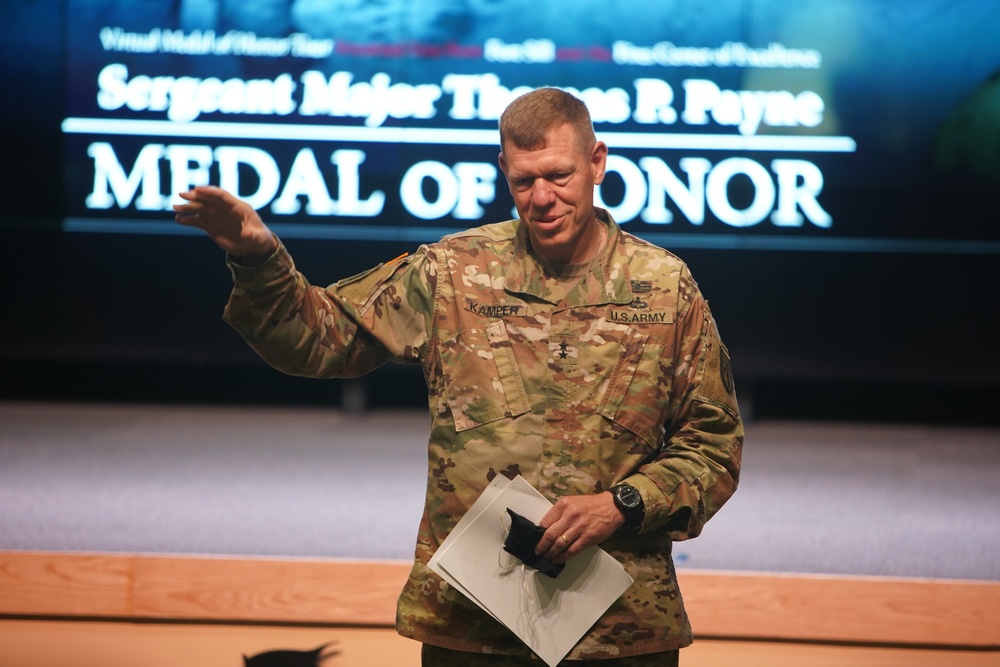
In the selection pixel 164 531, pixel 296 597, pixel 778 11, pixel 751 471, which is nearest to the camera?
pixel 296 597

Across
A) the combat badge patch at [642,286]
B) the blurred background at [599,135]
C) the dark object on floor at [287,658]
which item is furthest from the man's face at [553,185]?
the blurred background at [599,135]

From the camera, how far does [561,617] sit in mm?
1411

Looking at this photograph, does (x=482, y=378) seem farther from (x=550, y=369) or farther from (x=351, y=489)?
(x=351, y=489)

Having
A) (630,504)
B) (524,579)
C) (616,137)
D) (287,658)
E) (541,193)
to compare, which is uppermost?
(616,137)

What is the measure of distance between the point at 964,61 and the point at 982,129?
0.29 metres

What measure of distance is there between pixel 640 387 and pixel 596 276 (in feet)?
0.55

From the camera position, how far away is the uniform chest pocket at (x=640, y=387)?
4.77ft

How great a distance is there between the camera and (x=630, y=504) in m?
1.37

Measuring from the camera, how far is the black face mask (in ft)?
4.41

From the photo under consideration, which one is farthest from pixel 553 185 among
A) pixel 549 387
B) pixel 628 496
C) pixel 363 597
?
pixel 363 597

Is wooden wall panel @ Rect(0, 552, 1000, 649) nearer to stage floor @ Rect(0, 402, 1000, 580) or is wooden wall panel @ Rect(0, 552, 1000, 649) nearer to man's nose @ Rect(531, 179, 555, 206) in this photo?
stage floor @ Rect(0, 402, 1000, 580)

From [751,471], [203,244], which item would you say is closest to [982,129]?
[751,471]

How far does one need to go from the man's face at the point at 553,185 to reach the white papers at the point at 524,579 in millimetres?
336

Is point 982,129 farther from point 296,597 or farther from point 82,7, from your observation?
point 82,7
